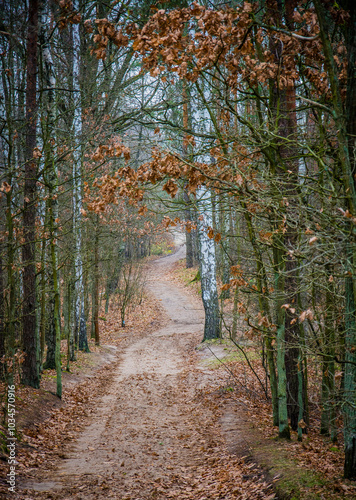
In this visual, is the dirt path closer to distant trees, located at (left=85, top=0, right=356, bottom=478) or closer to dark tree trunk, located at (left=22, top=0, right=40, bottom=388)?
distant trees, located at (left=85, top=0, right=356, bottom=478)

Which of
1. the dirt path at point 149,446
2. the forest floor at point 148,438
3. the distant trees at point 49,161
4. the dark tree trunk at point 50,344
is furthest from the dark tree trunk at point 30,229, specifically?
the dark tree trunk at point 50,344

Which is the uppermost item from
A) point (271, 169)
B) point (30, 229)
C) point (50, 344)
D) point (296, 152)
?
point (296, 152)

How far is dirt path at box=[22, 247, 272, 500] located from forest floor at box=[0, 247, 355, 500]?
0.02 m

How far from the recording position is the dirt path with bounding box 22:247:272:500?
16.1ft

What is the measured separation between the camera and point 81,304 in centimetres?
1457

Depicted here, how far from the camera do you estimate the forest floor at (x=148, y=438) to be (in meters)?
4.84

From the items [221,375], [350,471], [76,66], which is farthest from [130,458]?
[76,66]

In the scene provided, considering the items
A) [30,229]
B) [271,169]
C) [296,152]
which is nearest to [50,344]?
[30,229]

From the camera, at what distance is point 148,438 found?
713 centimetres

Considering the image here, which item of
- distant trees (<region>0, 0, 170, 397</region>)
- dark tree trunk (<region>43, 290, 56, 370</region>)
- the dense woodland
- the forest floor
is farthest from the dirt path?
dark tree trunk (<region>43, 290, 56, 370</region>)

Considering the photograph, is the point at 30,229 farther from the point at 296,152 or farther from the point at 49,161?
the point at 296,152

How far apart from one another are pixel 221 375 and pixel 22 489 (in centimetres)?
737

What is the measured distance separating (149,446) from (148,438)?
0.44 meters

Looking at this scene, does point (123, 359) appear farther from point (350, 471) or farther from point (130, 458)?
point (350, 471)
